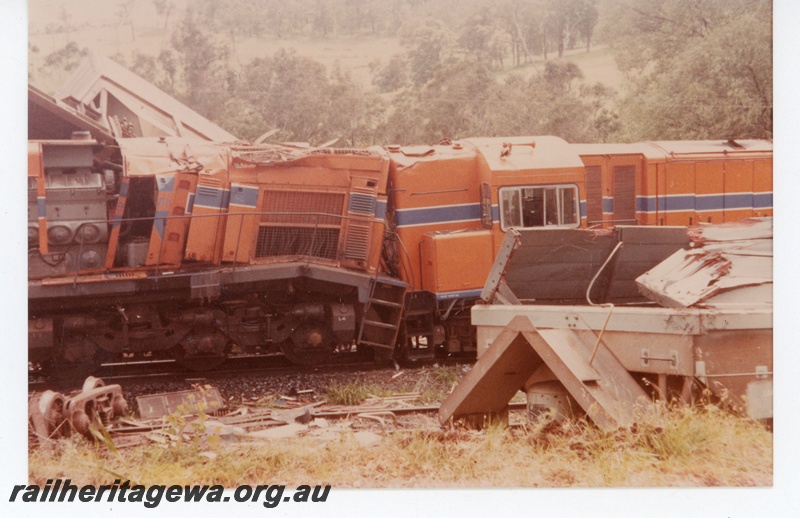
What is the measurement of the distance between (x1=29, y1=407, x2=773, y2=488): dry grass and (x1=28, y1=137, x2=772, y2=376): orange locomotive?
1.58 metres

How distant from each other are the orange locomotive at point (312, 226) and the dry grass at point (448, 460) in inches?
62.2

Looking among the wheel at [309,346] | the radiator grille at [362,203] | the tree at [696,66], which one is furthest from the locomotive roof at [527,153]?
the wheel at [309,346]

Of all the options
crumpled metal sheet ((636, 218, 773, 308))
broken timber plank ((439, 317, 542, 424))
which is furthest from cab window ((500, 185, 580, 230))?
broken timber plank ((439, 317, 542, 424))

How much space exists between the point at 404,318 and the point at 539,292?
1.77m

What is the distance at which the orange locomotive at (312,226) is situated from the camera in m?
7.43

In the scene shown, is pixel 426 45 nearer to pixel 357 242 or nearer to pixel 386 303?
pixel 357 242

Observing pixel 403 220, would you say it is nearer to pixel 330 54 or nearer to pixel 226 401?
pixel 330 54

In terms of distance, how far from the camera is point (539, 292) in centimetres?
644

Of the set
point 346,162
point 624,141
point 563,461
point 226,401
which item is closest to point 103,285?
point 226,401

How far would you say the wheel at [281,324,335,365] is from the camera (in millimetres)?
7746

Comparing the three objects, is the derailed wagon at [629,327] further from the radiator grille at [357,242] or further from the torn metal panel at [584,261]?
the radiator grille at [357,242]

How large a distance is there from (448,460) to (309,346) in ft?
7.77

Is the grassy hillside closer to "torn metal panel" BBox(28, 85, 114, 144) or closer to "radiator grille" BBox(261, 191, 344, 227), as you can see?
"torn metal panel" BBox(28, 85, 114, 144)

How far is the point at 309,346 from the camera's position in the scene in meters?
7.75
